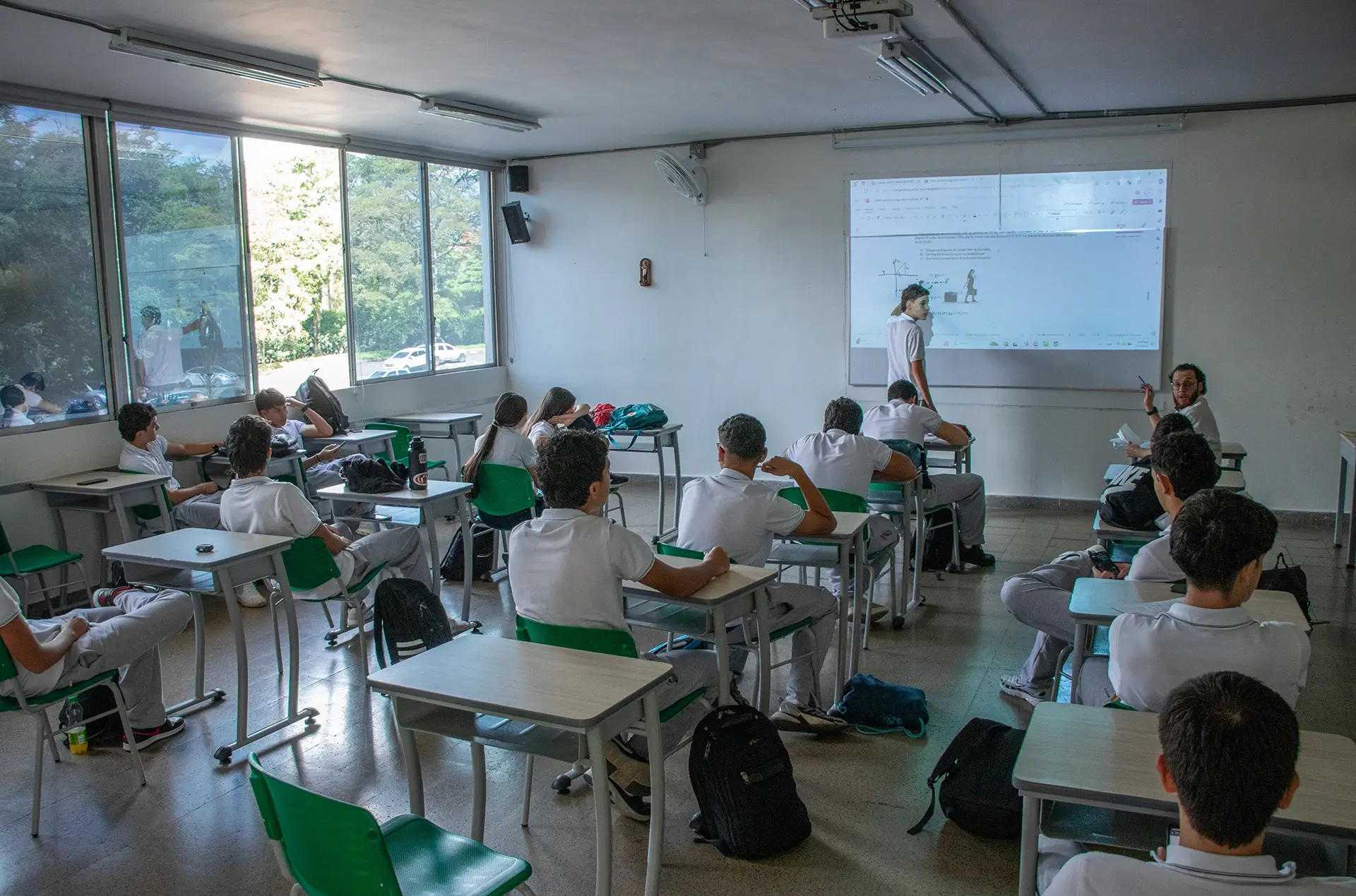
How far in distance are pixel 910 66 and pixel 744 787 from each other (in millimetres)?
4136

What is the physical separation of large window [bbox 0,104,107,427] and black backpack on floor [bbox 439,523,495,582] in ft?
7.62

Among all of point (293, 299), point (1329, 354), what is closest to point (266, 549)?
point (293, 299)

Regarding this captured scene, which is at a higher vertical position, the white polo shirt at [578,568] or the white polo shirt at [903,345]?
the white polo shirt at [903,345]

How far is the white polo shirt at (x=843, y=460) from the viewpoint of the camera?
4.80m

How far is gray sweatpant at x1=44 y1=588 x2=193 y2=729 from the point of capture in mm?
3383

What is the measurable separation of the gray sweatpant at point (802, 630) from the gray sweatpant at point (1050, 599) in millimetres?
677

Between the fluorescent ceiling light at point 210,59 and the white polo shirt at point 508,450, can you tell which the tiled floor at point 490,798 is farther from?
the fluorescent ceiling light at point 210,59

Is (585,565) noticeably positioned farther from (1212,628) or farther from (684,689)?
(1212,628)

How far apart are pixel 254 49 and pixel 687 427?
4996 mm

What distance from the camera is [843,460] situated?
15.7ft

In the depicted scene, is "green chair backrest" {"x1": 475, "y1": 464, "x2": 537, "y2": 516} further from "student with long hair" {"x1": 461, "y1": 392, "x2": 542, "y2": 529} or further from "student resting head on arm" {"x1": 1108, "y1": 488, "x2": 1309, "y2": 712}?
"student resting head on arm" {"x1": 1108, "y1": 488, "x2": 1309, "y2": 712}

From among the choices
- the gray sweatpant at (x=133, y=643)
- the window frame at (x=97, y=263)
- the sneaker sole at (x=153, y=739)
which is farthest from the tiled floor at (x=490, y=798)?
the window frame at (x=97, y=263)

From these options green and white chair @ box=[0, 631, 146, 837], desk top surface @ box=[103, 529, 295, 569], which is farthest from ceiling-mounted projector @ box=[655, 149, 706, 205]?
green and white chair @ box=[0, 631, 146, 837]

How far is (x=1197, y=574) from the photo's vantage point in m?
2.41
